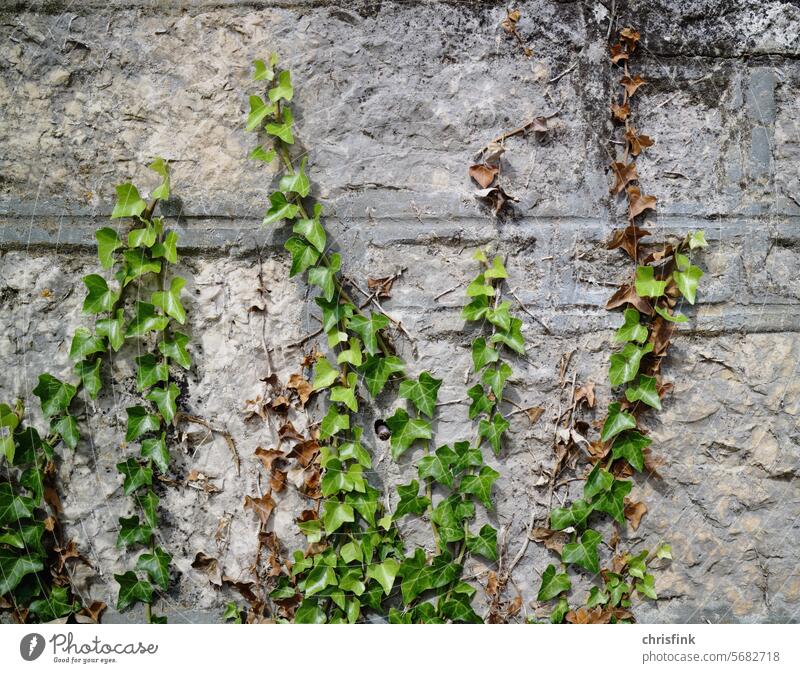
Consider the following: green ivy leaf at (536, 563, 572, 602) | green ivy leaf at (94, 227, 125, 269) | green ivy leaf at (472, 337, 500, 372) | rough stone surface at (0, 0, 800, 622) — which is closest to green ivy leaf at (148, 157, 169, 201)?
rough stone surface at (0, 0, 800, 622)

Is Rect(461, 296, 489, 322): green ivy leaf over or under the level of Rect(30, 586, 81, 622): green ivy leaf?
over

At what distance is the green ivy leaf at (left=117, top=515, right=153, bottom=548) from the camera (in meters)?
1.86

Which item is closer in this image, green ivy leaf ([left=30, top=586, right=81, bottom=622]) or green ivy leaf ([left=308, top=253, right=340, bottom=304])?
green ivy leaf ([left=308, top=253, right=340, bottom=304])

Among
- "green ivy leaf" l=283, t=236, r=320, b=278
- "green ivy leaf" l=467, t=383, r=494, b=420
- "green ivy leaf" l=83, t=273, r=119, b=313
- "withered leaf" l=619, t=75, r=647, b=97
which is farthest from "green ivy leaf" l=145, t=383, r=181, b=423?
"withered leaf" l=619, t=75, r=647, b=97

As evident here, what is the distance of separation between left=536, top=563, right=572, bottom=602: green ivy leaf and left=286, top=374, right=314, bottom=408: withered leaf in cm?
83

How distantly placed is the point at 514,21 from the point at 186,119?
36.9 inches

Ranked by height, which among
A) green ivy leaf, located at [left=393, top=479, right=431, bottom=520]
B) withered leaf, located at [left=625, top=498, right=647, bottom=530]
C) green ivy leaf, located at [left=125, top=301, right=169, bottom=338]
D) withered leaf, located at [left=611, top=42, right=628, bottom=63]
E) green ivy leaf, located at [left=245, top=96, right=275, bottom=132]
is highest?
withered leaf, located at [left=611, top=42, right=628, bottom=63]

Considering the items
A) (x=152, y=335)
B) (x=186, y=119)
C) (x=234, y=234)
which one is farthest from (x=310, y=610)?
(x=186, y=119)

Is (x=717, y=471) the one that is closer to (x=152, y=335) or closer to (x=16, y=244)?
(x=152, y=335)

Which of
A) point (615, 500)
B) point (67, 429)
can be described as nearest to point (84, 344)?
point (67, 429)

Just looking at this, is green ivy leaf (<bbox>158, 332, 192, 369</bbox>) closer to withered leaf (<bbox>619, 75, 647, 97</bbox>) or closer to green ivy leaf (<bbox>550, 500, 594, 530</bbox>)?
green ivy leaf (<bbox>550, 500, 594, 530</bbox>)

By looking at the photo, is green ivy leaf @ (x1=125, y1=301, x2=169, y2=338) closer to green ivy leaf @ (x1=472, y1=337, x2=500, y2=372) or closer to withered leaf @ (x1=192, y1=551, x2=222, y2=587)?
withered leaf @ (x1=192, y1=551, x2=222, y2=587)

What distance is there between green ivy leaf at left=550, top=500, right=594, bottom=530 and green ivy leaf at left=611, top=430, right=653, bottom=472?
161mm

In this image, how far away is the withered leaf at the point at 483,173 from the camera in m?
1.82
